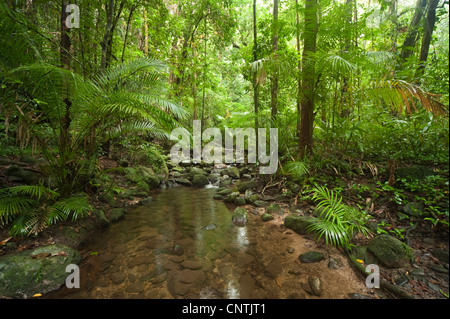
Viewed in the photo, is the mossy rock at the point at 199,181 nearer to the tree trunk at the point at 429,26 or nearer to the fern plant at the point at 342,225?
the fern plant at the point at 342,225

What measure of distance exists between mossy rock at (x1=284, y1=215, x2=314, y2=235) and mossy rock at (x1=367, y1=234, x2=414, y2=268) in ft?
2.61

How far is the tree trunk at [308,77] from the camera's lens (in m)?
3.64

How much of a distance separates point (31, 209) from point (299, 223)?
143 inches

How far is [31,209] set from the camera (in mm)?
2541

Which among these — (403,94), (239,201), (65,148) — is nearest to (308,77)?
(403,94)

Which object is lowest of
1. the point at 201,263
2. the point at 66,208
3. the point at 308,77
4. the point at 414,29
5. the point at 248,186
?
the point at 201,263

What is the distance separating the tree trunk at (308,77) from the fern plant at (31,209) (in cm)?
407

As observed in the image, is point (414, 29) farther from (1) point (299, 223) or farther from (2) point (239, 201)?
(2) point (239, 201)

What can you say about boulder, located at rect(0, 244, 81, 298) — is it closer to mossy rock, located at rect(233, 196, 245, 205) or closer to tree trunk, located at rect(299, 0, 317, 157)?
mossy rock, located at rect(233, 196, 245, 205)

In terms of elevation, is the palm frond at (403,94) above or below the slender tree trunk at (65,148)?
above

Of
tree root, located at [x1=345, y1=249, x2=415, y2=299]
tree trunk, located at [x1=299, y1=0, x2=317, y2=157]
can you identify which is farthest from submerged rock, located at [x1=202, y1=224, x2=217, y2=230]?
tree trunk, located at [x1=299, y1=0, x2=317, y2=157]

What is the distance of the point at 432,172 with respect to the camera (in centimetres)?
279

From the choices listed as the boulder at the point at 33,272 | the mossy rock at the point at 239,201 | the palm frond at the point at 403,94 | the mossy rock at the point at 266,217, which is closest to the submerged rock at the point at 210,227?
the mossy rock at the point at 266,217

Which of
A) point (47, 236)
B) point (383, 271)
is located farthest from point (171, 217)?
point (383, 271)
